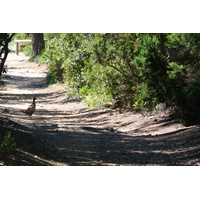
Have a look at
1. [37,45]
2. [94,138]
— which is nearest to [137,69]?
[94,138]

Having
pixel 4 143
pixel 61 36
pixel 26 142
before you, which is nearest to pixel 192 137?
pixel 26 142

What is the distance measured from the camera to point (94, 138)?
30.8 feet

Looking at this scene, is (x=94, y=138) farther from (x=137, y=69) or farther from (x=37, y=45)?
(x=37, y=45)

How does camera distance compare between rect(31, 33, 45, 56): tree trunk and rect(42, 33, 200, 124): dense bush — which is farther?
rect(31, 33, 45, 56): tree trunk

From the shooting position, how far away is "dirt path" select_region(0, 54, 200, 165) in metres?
7.34

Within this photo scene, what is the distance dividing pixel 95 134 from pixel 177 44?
115 inches

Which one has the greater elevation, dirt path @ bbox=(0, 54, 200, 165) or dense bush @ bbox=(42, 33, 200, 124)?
dense bush @ bbox=(42, 33, 200, 124)

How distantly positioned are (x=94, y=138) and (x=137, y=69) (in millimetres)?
3187

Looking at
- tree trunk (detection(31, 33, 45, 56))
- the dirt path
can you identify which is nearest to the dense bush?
the dirt path

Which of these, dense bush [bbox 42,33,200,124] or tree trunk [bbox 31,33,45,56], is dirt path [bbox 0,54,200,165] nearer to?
dense bush [bbox 42,33,200,124]

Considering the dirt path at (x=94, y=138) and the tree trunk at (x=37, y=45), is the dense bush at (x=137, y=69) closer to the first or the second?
the dirt path at (x=94, y=138)

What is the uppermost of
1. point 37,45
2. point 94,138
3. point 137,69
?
point 37,45

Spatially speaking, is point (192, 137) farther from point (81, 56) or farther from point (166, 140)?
point (81, 56)

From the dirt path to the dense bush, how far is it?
1.80 ft
